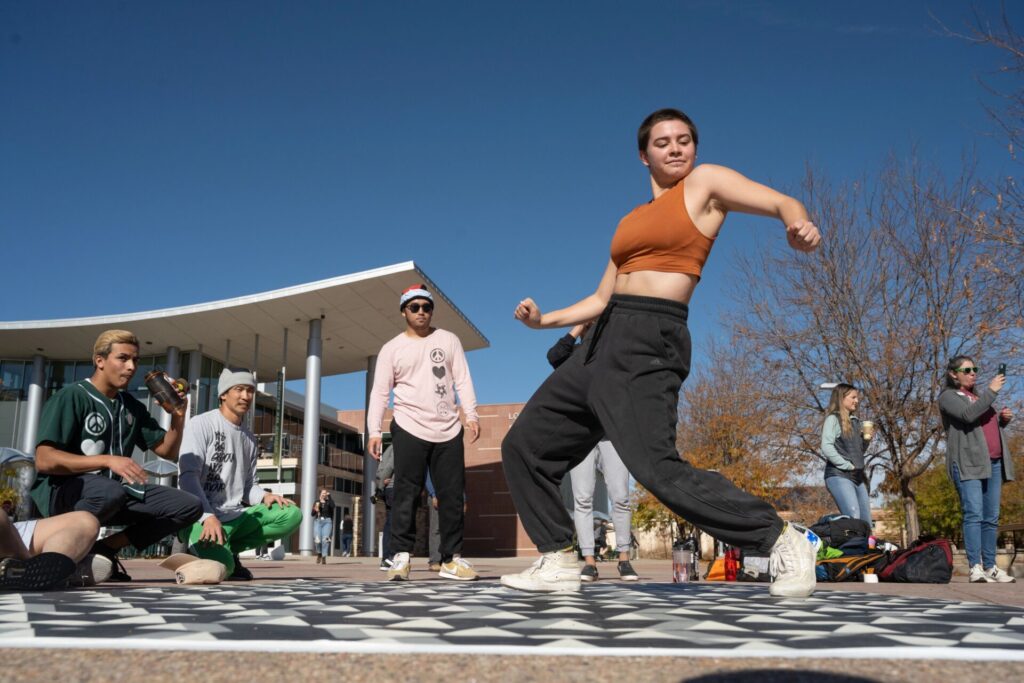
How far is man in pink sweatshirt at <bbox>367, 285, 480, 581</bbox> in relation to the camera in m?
5.20

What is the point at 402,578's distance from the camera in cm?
495

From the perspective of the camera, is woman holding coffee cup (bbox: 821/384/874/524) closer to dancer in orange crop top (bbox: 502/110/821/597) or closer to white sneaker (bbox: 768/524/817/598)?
dancer in orange crop top (bbox: 502/110/821/597)

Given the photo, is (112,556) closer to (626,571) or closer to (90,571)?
(90,571)

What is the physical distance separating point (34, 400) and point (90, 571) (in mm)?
30247

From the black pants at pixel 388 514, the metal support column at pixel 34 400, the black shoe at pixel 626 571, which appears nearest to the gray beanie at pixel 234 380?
the black pants at pixel 388 514

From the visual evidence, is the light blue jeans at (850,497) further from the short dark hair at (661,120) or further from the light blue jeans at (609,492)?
the short dark hair at (661,120)

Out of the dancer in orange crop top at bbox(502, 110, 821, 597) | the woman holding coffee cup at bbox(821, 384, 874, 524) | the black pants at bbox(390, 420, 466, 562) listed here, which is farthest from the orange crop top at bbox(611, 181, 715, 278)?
the woman holding coffee cup at bbox(821, 384, 874, 524)

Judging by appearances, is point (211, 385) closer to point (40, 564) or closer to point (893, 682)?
point (40, 564)

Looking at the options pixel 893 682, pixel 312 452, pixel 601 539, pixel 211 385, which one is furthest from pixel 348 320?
pixel 893 682

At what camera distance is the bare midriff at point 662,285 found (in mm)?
3201

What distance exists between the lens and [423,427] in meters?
5.29

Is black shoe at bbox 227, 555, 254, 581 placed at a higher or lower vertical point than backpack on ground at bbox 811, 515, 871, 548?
lower

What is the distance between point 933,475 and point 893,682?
26686 mm

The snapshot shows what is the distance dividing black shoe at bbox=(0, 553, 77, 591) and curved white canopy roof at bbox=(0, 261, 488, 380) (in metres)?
21.1
